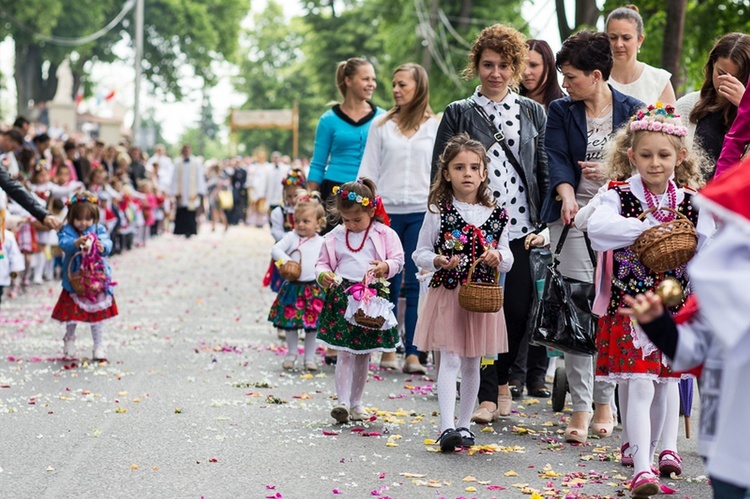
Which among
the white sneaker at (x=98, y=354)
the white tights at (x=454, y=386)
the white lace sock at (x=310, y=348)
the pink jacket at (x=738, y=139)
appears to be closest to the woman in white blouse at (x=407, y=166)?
the white lace sock at (x=310, y=348)

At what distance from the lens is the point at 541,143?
789cm

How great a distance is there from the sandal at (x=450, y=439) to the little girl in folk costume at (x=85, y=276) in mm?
4281

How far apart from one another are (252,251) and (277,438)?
20902mm

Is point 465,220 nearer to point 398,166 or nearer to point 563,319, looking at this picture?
point 563,319

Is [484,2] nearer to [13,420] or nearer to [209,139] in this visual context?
[13,420]

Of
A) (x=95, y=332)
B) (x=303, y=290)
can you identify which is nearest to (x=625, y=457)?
(x=303, y=290)

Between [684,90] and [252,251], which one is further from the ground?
[684,90]

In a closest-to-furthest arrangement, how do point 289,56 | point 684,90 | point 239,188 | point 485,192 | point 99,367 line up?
point 485,192 → point 99,367 → point 684,90 → point 239,188 → point 289,56

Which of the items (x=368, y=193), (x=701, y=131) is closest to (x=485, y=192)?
(x=368, y=193)

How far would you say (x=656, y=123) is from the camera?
232 inches

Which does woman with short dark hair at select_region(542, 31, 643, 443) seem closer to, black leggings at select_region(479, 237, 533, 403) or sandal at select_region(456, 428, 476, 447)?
black leggings at select_region(479, 237, 533, 403)

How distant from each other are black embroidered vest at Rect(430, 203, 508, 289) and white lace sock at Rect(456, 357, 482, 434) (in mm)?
450

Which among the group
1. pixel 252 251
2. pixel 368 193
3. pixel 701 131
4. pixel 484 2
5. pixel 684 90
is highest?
pixel 484 2

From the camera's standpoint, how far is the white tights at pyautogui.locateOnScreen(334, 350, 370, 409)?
759 cm
